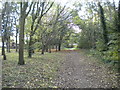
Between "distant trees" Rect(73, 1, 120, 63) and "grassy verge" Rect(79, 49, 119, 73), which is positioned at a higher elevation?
"distant trees" Rect(73, 1, 120, 63)

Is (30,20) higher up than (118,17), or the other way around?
(30,20)

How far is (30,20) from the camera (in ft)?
23.7

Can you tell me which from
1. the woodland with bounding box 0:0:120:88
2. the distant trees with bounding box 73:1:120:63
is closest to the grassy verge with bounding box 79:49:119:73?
the woodland with bounding box 0:0:120:88

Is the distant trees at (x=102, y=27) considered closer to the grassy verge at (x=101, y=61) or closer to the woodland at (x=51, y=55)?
the woodland at (x=51, y=55)

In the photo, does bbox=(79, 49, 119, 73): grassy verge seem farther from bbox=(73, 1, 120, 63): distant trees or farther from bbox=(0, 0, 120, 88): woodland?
bbox=(73, 1, 120, 63): distant trees

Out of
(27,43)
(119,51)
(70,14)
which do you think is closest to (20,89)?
(119,51)

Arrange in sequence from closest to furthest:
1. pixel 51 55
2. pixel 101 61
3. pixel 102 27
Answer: pixel 101 61
pixel 102 27
pixel 51 55

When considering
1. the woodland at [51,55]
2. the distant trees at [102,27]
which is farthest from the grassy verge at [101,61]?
the distant trees at [102,27]

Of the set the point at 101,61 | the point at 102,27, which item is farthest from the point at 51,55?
the point at 102,27

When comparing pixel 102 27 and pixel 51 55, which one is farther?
pixel 51 55

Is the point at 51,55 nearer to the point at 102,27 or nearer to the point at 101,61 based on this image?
the point at 101,61

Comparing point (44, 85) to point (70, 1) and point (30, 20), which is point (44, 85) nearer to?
point (30, 20)

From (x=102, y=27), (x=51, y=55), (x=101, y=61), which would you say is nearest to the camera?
(x=101, y=61)

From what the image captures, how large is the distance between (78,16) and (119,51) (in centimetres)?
820
